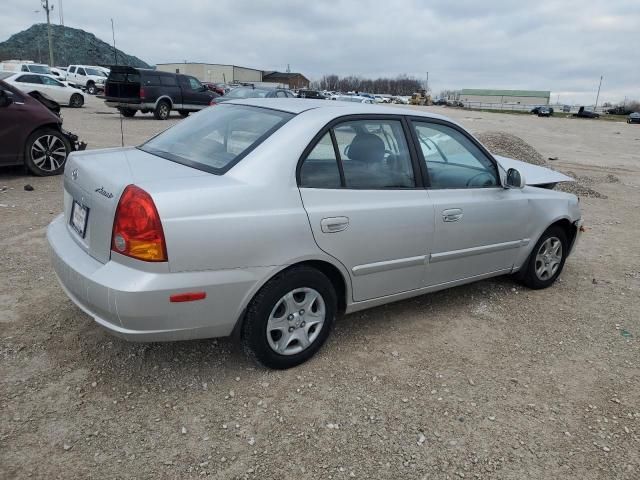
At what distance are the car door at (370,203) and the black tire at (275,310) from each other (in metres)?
0.18

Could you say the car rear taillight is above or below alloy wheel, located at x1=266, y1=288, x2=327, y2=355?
above

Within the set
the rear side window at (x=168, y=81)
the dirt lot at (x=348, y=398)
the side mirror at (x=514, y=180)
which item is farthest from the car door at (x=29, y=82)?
the side mirror at (x=514, y=180)

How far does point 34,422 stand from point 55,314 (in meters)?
1.23

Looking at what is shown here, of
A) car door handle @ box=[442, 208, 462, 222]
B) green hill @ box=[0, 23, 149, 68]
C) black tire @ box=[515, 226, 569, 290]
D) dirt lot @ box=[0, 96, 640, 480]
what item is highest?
green hill @ box=[0, 23, 149, 68]

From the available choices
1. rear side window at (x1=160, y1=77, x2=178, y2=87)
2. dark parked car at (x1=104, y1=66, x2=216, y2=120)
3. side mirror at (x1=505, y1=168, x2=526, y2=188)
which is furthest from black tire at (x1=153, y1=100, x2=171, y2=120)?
side mirror at (x1=505, y1=168, x2=526, y2=188)

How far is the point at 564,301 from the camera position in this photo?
453 centimetres

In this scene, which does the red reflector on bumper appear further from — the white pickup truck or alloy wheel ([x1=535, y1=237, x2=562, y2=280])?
the white pickup truck

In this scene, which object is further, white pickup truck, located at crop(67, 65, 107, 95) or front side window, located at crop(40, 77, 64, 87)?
white pickup truck, located at crop(67, 65, 107, 95)

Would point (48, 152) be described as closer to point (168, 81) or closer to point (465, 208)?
point (465, 208)

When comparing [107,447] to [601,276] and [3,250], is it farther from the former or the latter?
[601,276]

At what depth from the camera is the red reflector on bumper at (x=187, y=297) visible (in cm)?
253

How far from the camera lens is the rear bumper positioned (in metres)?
2.48

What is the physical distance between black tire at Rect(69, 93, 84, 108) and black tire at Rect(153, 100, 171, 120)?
6012 mm

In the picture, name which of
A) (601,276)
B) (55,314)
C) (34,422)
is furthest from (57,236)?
(601,276)
